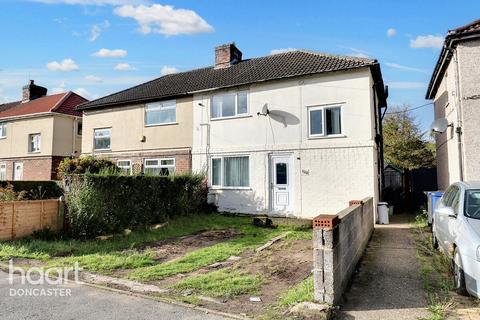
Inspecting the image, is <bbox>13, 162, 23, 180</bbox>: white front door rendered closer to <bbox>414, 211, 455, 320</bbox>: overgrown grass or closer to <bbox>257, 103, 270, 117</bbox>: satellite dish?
<bbox>257, 103, 270, 117</bbox>: satellite dish

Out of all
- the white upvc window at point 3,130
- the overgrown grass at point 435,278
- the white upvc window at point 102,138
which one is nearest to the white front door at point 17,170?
the white upvc window at point 3,130

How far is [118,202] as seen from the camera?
33.0 feet

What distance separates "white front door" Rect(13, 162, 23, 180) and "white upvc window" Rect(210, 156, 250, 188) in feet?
53.8

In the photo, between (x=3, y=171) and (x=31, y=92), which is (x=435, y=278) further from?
(x=31, y=92)

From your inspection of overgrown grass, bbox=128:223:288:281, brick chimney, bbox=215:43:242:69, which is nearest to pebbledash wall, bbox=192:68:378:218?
overgrown grass, bbox=128:223:288:281

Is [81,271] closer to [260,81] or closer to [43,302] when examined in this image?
[43,302]

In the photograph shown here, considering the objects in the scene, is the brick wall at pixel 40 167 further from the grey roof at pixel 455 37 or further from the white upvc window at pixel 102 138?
the grey roof at pixel 455 37

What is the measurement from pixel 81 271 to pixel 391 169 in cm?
1815

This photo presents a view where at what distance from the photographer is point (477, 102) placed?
32.0 ft

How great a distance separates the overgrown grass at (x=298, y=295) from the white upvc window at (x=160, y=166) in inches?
468

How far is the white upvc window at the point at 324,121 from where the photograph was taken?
1281cm

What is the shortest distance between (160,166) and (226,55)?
22.2 feet

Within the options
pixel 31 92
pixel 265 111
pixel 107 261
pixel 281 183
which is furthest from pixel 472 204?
pixel 31 92

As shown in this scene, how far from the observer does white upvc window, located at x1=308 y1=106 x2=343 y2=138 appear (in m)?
12.8
